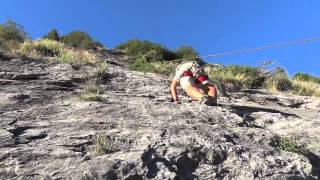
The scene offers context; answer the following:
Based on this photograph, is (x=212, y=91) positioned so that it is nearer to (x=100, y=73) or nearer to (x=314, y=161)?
(x=100, y=73)

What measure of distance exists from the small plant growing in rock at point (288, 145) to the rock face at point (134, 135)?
0.11 meters

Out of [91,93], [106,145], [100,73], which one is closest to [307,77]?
[100,73]

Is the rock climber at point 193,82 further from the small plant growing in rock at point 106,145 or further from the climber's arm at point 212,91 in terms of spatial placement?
the small plant growing in rock at point 106,145

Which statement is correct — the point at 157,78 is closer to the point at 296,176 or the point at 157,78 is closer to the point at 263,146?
the point at 263,146

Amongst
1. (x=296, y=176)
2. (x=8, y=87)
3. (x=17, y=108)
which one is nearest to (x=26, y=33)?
(x=8, y=87)

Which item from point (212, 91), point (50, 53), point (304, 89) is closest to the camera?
point (212, 91)

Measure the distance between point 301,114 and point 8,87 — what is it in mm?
6132

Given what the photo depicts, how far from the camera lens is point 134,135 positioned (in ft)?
27.0

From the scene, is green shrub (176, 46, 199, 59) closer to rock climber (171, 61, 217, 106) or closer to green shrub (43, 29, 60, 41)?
green shrub (43, 29, 60, 41)

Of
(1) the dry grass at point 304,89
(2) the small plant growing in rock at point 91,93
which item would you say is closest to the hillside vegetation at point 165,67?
(1) the dry grass at point 304,89

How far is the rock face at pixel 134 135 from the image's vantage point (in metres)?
7.14

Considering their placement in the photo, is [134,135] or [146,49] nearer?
[134,135]

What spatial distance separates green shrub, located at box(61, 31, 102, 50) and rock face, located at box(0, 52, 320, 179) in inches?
377

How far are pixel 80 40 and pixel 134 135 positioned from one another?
15.7 m
